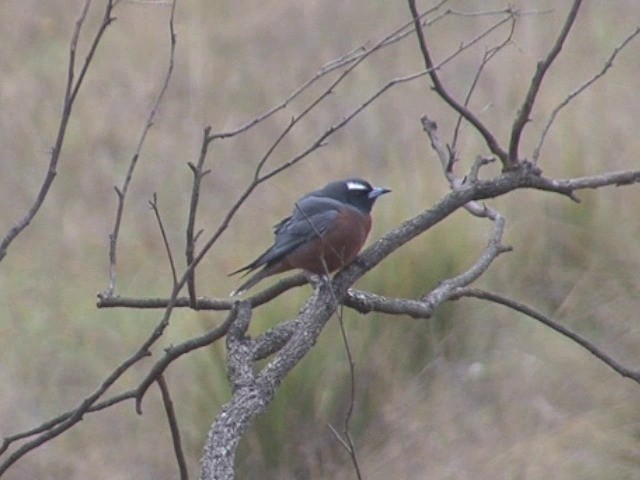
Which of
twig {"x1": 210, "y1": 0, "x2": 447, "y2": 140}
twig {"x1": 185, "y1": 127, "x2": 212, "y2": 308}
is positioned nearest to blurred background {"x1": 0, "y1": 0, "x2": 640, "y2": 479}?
twig {"x1": 210, "y1": 0, "x2": 447, "y2": 140}

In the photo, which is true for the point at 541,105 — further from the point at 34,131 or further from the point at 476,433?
the point at 34,131

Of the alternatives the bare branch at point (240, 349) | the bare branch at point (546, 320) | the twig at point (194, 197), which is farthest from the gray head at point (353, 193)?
the bare branch at point (240, 349)

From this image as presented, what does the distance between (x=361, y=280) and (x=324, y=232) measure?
58.1 inches

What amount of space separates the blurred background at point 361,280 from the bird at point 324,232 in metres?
0.58

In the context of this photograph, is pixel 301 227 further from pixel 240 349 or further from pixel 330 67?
pixel 240 349

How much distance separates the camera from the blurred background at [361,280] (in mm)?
4551

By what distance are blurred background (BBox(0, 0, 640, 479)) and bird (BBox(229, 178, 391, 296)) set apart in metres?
0.58

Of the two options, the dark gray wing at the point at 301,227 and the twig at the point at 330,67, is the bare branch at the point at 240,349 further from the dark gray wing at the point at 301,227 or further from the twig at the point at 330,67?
the dark gray wing at the point at 301,227

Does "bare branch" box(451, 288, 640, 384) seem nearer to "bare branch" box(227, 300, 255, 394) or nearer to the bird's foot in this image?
the bird's foot

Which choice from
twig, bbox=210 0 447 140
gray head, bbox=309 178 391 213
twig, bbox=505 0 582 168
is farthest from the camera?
gray head, bbox=309 178 391 213

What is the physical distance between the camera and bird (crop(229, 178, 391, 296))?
329 centimetres

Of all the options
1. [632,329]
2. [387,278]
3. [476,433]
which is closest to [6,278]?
[387,278]

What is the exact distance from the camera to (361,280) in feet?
15.9

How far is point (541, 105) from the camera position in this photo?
673cm
